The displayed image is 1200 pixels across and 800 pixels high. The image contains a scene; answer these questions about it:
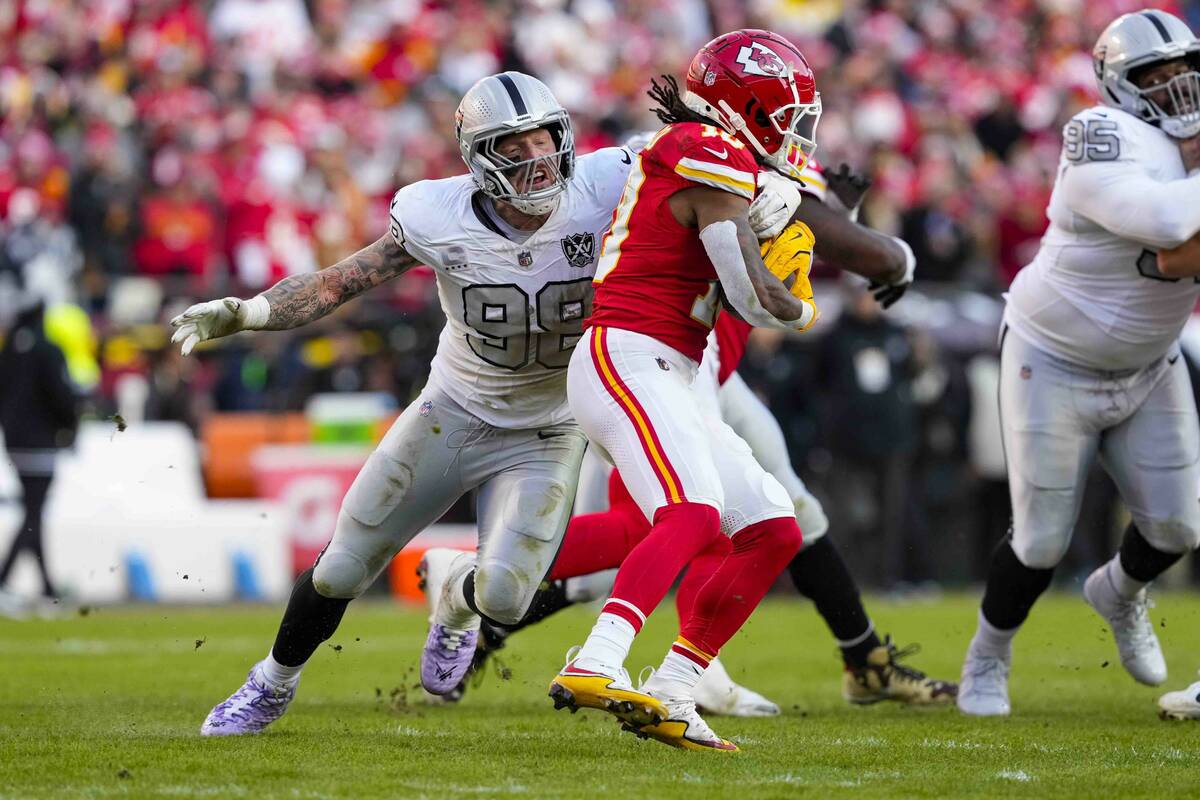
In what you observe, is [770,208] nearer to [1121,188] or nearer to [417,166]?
[1121,188]

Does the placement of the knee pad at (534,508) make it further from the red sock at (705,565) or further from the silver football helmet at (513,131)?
the silver football helmet at (513,131)

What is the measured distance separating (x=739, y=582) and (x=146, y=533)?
6766 millimetres

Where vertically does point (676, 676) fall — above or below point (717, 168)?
below

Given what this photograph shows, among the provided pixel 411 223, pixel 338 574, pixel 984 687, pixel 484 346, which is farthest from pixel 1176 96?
pixel 338 574

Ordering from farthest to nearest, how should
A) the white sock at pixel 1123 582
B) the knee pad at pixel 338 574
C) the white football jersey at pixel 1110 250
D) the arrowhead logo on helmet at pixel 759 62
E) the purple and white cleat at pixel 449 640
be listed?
the white sock at pixel 1123 582, the purple and white cleat at pixel 449 640, the white football jersey at pixel 1110 250, the knee pad at pixel 338 574, the arrowhead logo on helmet at pixel 759 62

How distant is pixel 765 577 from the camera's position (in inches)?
188

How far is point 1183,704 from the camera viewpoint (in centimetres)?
561

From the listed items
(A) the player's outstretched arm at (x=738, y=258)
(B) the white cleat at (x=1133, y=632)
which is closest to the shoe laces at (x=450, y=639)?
(A) the player's outstretched arm at (x=738, y=258)

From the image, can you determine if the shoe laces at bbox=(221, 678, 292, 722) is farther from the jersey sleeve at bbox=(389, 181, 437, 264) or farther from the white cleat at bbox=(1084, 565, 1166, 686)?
the white cleat at bbox=(1084, 565, 1166, 686)

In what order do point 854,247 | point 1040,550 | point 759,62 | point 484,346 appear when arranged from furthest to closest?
point 1040,550, point 854,247, point 484,346, point 759,62

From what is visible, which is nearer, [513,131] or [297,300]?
[513,131]

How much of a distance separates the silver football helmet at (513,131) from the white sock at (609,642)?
1.17 m

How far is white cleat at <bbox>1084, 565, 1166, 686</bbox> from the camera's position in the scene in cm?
593

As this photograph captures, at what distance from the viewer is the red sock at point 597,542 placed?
19.0 ft
